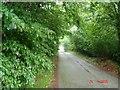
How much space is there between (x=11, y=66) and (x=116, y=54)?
15.0 m

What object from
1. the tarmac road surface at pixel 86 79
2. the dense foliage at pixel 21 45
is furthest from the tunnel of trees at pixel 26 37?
the tarmac road surface at pixel 86 79

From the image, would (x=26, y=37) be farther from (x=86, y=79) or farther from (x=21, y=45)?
(x=86, y=79)

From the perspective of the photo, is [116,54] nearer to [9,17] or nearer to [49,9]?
[49,9]

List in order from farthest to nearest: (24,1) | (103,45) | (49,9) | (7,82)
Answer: (103,45)
(49,9)
(24,1)
(7,82)

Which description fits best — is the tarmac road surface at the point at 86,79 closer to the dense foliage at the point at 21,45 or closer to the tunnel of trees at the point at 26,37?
the tunnel of trees at the point at 26,37

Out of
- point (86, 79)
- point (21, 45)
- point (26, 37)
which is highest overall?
point (26, 37)

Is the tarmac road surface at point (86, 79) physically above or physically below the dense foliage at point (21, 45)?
below

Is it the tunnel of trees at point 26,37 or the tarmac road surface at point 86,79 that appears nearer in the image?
the tunnel of trees at point 26,37

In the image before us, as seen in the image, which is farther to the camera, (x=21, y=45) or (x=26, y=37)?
(x=26, y=37)

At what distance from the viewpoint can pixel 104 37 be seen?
19.9m

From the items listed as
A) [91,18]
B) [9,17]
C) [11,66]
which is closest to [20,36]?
[11,66]

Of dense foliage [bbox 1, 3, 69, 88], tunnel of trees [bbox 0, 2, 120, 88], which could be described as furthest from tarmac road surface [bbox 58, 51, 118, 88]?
dense foliage [bbox 1, 3, 69, 88]

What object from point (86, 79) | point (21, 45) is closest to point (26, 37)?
point (21, 45)

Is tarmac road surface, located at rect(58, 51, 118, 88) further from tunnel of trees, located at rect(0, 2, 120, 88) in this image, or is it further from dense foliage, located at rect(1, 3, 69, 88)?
dense foliage, located at rect(1, 3, 69, 88)
